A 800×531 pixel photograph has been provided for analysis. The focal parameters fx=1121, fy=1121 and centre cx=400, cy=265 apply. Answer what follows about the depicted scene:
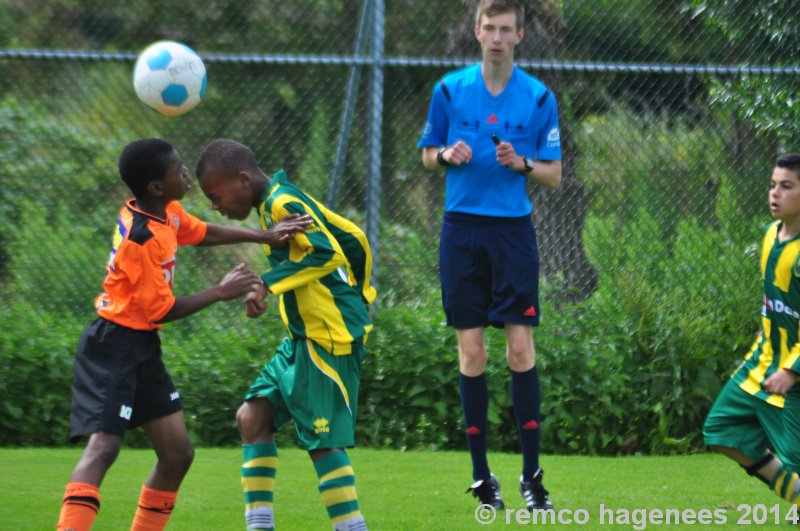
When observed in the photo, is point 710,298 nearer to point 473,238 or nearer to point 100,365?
point 473,238

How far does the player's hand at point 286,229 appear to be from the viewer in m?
4.22

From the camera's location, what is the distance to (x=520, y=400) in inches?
213

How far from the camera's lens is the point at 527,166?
5285mm

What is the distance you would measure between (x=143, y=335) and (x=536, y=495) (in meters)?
2.05

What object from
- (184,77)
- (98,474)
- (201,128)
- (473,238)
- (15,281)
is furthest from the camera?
(201,128)

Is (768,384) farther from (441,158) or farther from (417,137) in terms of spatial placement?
(417,137)

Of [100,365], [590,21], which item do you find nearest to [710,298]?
[590,21]

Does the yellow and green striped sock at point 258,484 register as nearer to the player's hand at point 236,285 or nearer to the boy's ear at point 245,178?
the player's hand at point 236,285

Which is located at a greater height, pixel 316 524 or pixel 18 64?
pixel 18 64

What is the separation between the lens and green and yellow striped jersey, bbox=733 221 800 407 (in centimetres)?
476

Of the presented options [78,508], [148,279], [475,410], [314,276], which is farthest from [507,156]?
[78,508]

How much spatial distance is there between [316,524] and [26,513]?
52.7 inches

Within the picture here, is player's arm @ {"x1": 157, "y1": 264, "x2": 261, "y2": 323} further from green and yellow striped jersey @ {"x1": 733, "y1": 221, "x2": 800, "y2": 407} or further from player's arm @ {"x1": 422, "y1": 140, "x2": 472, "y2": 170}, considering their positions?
green and yellow striped jersey @ {"x1": 733, "y1": 221, "x2": 800, "y2": 407}

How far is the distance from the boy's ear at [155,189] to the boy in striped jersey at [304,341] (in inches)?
6.3
